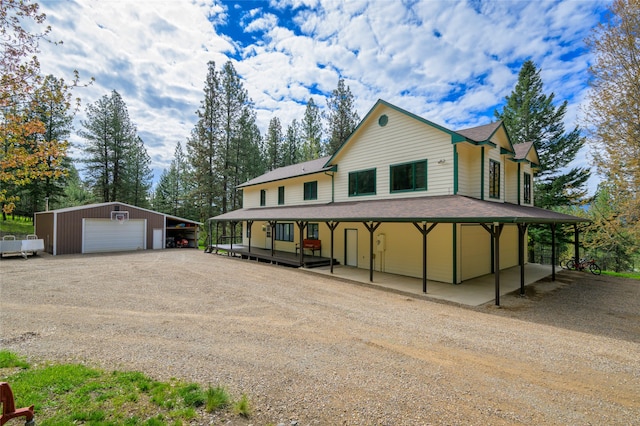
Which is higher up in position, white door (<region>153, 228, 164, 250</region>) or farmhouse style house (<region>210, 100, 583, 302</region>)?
farmhouse style house (<region>210, 100, 583, 302</region>)

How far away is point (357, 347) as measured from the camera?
504cm

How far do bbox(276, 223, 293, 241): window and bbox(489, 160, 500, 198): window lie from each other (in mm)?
10839

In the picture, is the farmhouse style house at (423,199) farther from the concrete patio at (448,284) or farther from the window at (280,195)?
the window at (280,195)

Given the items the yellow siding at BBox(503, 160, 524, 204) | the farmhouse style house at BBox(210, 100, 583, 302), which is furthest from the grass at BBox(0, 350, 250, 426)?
the yellow siding at BBox(503, 160, 524, 204)

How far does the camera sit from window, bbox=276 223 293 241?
1781 cm

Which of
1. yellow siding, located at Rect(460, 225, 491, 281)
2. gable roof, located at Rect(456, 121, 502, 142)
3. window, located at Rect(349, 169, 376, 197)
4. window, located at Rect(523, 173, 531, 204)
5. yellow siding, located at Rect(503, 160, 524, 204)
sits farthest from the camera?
window, located at Rect(523, 173, 531, 204)

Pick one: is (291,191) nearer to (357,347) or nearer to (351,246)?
(351,246)

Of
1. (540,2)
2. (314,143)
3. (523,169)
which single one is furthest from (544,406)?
(314,143)

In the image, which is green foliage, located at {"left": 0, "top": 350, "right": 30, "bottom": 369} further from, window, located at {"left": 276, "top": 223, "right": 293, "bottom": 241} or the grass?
window, located at {"left": 276, "top": 223, "right": 293, "bottom": 241}

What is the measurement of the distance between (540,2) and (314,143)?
25.2 m

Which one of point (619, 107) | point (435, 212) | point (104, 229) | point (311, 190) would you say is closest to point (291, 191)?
point (311, 190)

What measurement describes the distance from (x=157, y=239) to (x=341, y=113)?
827 inches

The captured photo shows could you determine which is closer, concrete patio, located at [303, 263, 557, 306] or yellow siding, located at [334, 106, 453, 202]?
concrete patio, located at [303, 263, 557, 306]

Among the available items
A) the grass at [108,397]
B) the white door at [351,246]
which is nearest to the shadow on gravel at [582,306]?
the white door at [351,246]
